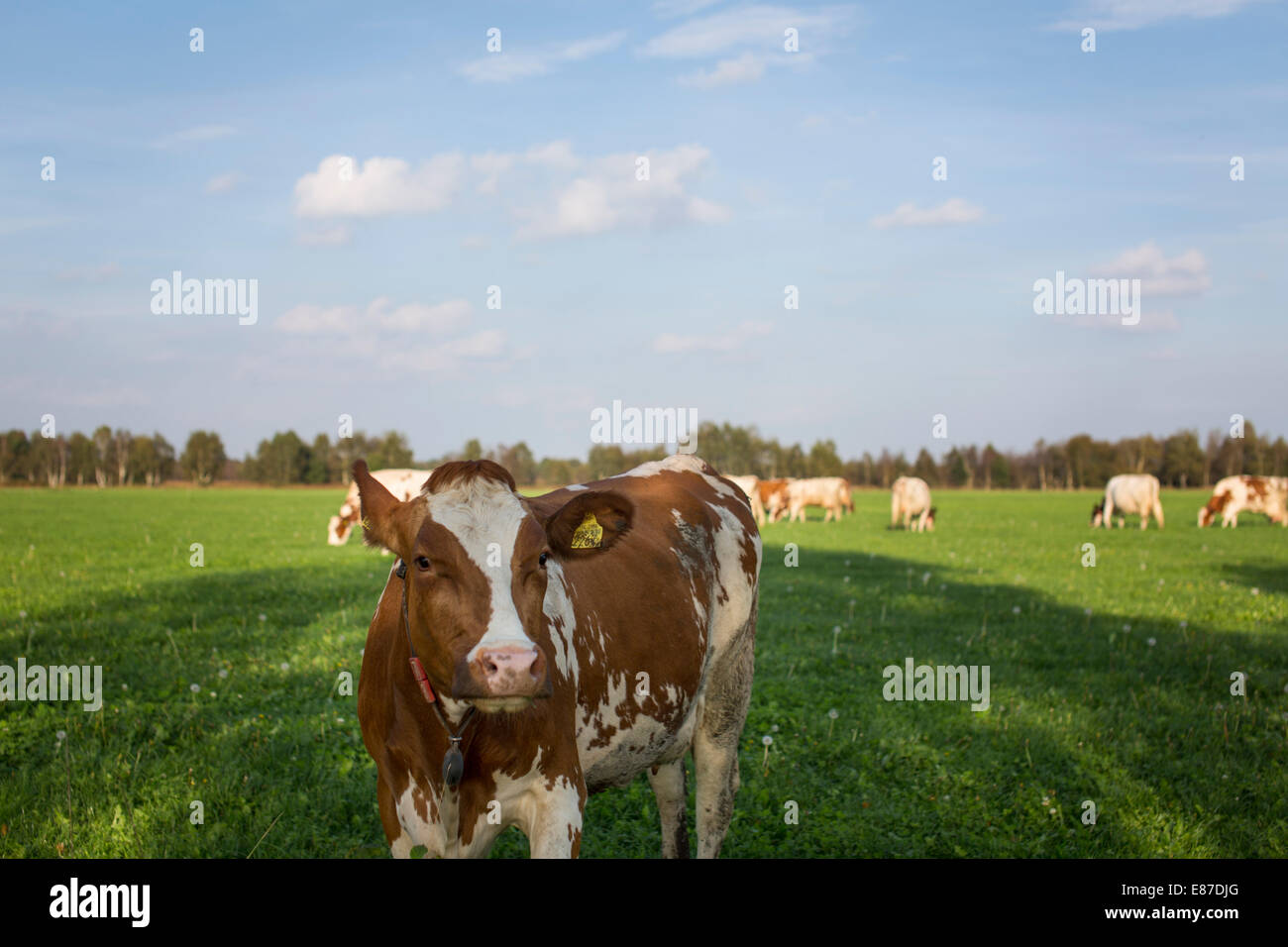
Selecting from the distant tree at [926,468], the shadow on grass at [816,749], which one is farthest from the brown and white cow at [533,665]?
the distant tree at [926,468]

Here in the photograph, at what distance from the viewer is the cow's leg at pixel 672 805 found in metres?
5.56

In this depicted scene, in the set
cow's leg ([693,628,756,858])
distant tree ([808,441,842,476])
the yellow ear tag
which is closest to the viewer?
the yellow ear tag

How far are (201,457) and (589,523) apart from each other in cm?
12707

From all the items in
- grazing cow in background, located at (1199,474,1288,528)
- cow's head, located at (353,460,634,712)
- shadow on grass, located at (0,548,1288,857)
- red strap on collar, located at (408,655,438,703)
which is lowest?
shadow on grass, located at (0,548,1288,857)

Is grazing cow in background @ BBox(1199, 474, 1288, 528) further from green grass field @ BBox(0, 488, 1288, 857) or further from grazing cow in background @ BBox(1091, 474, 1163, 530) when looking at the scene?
green grass field @ BBox(0, 488, 1288, 857)

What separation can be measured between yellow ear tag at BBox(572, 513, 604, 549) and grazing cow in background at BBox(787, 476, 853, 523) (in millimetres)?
39619

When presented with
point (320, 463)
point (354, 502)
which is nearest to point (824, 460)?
point (320, 463)

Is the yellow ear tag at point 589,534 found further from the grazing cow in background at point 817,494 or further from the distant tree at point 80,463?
the distant tree at point 80,463

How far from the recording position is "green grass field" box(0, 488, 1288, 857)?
595cm

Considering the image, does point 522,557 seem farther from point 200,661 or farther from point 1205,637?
point 1205,637

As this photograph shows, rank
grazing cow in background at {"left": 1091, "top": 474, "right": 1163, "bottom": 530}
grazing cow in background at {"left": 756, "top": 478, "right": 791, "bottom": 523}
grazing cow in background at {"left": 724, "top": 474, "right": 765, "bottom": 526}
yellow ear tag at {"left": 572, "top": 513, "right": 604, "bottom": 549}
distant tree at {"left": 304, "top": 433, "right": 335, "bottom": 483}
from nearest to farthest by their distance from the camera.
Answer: yellow ear tag at {"left": 572, "top": 513, "right": 604, "bottom": 549}, grazing cow in background at {"left": 1091, "top": 474, "right": 1163, "bottom": 530}, grazing cow in background at {"left": 724, "top": 474, "right": 765, "bottom": 526}, grazing cow in background at {"left": 756, "top": 478, "right": 791, "bottom": 523}, distant tree at {"left": 304, "top": 433, "right": 335, "bottom": 483}

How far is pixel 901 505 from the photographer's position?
3738cm

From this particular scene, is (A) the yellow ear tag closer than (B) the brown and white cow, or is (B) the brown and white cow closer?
(B) the brown and white cow

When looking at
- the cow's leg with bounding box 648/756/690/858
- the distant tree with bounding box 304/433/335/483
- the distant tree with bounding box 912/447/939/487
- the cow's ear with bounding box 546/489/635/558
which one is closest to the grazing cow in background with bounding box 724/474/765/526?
the cow's leg with bounding box 648/756/690/858
